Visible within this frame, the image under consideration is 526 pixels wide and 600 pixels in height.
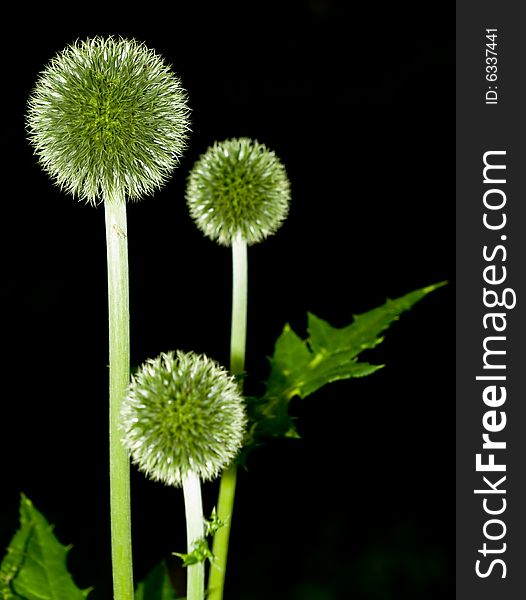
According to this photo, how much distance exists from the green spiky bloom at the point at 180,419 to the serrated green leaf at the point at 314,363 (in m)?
0.17

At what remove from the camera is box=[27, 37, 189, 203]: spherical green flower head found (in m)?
1.55

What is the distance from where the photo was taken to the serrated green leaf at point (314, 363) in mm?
1647

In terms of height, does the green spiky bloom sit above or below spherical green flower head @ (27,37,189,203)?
below

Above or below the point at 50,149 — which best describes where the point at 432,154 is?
above

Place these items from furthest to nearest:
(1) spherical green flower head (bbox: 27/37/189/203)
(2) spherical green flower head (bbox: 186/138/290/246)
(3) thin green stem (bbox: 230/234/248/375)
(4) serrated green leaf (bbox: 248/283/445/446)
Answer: (2) spherical green flower head (bbox: 186/138/290/246)
(3) thin green stem (bbox: 230/234/248/375)
(4) serrated green leaf (bbox: 248/283/445/446)
(1) spherical green flower head (bbox: 27/37/189/203)

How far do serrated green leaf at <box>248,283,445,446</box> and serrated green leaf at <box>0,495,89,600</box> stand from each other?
0.42 m

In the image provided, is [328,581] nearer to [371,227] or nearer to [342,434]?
[342,434]

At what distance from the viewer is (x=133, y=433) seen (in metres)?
1.43

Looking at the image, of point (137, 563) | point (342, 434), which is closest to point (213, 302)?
point (342, 434)

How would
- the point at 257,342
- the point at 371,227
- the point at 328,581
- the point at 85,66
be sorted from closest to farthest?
the point at 85,66 → the point at 328,581 → the point at 257,342 → the point at 371,227

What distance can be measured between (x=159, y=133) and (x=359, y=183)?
3075 millimetres

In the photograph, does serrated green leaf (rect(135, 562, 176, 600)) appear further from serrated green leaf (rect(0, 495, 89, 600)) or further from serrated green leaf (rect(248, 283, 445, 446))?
serrated green leaf (rect(248, 283, 445, 446))

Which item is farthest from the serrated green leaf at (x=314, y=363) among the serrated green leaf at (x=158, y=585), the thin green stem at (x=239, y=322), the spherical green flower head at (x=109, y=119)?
the spherical green flower head at (x=109, y=119)

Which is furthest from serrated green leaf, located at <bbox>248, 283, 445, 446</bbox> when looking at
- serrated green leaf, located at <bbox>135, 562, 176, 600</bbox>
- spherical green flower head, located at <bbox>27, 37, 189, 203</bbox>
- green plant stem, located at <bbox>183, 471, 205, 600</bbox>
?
spherical green flower head, located at <bbox>27, 37, 189, 203</bbox>
